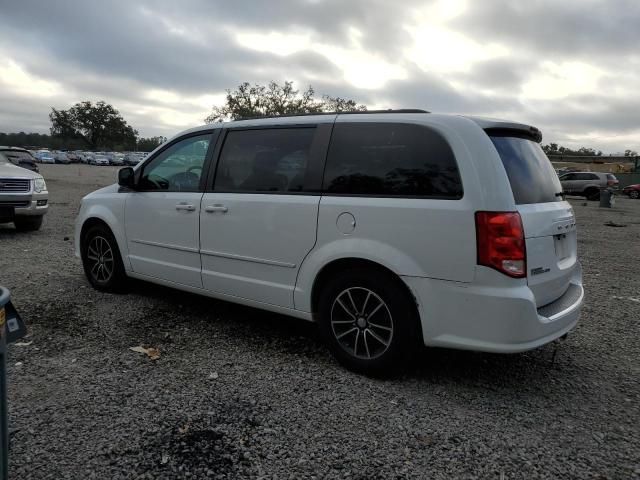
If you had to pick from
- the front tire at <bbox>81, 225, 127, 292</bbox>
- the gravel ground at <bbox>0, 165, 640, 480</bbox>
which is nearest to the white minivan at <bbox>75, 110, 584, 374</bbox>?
the gravel ground at <bbox>0, 165, 640, 480</bbox>

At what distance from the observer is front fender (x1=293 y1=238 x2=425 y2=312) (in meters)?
3.15

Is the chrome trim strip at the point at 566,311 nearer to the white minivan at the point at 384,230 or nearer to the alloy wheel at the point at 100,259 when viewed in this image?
the white minivan at the point at 384,230

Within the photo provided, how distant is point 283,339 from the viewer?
418cm

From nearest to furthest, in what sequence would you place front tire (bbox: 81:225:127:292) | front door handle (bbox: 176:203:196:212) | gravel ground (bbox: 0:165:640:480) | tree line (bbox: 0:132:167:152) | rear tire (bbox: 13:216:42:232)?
gravel ground (bbox: 0:165:640:480)
front door handle (bbox: 176:203:196:212)
front tire (bbox: 81:225:127:292)
rear tire (bbox: 13:216:42:232)
tree line (bbox: 0:132:167:152)

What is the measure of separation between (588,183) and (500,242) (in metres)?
29.5

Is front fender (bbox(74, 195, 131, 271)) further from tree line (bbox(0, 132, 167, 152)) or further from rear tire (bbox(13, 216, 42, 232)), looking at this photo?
tree line (bbox(0, 132, 167, 152))

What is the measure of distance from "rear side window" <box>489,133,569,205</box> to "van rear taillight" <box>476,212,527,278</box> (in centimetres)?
23

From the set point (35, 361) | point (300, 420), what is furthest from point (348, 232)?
point (35, 361)

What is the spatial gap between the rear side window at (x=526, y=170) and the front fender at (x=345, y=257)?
2.58ft

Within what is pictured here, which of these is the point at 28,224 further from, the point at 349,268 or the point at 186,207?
the point at 349,268

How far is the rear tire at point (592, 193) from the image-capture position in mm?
28172

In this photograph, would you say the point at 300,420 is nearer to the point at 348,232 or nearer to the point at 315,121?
the point at 348,232

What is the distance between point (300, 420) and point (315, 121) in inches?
84.5

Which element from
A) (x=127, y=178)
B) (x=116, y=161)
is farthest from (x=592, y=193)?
(x=116, y=161)
